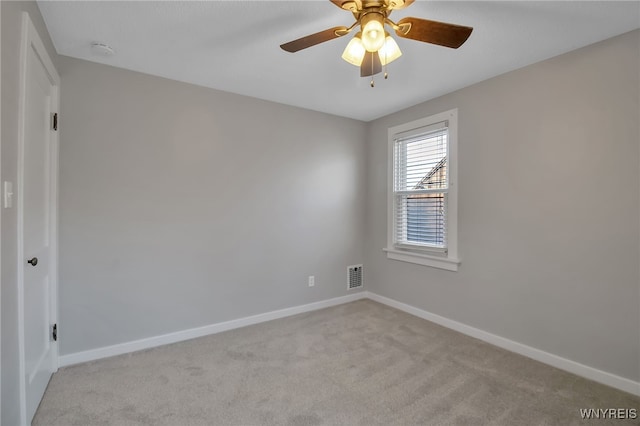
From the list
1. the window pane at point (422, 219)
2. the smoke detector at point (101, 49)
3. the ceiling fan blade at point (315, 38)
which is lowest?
the window pane at point (422, 219)

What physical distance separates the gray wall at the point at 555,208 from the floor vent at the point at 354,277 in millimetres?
1101

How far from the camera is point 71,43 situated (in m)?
2.14

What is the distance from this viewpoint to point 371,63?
5.77 ft

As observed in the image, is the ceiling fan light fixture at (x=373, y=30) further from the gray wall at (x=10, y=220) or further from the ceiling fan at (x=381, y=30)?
the gray wall at (x=10, y=220)

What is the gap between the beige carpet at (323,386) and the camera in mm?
1775

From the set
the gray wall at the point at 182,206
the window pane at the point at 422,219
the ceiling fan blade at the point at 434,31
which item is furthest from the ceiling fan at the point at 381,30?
the window pane at the point at 422,219

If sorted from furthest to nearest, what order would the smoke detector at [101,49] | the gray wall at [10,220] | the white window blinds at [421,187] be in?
the white window blinds at [421,187]
the smoke detector at [101,49]
the gray wall at [10,220]

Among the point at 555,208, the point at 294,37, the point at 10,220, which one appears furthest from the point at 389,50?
the point at 10,220

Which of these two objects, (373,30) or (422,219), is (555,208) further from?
(373,30)

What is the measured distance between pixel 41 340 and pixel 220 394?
3.95 ft

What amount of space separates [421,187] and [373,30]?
7.17ft

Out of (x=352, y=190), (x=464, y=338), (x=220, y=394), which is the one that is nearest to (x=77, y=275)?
(x=220, y=394)

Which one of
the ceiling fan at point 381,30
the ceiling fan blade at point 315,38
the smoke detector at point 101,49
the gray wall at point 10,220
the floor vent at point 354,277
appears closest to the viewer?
the gray wall at point 10,220

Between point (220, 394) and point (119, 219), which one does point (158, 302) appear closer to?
point (119, 219)
